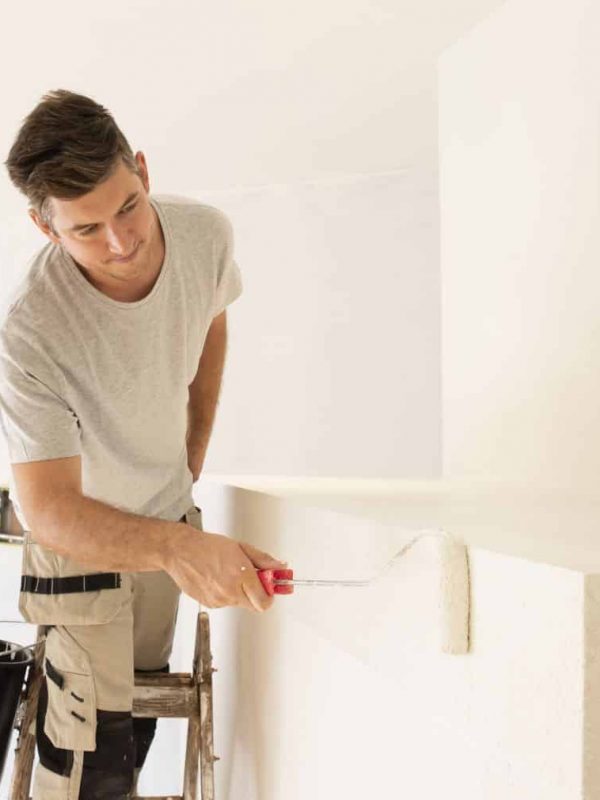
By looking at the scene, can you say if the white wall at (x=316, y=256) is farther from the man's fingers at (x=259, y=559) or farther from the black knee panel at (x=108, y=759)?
the man's fingers at (x=259, y=559)

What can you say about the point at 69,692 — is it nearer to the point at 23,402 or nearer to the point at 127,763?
the point at 127,763

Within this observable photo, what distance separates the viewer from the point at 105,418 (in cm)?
187

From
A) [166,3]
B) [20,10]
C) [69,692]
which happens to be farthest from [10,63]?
[69,692]

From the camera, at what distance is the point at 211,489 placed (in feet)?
8.99

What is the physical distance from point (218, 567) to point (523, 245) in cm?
154

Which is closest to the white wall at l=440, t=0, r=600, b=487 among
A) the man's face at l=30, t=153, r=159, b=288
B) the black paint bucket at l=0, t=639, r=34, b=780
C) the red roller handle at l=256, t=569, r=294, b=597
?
the man's face at l=30, t=153, r=159, b=288

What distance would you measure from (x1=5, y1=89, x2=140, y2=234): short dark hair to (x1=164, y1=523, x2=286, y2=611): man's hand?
2.03 feet

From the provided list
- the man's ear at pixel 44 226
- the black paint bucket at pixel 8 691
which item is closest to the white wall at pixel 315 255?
the man's ear at pixel 44 226

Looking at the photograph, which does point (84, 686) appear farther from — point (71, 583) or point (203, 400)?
point (203, 400)

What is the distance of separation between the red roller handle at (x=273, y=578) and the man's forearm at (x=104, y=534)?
17 centimetres

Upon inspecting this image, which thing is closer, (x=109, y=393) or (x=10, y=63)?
(x=109, y=393)

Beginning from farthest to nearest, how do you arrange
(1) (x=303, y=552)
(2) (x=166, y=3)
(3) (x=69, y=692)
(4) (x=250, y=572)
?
(2) (x=166, y=3)
(3) (x=69, y=692)
(1) (x=303, y=552)
(4) (x=250, y=572)

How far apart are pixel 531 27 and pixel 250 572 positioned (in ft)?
6.06

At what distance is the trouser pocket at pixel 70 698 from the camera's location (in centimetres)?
199
